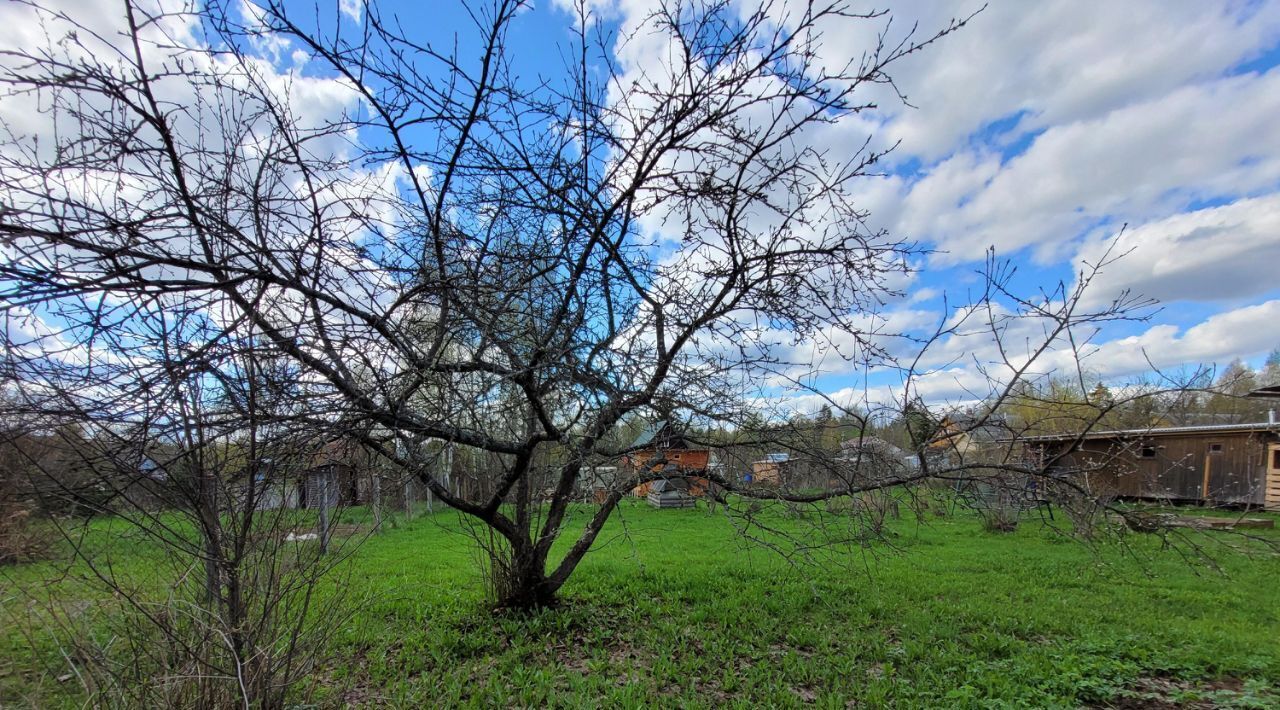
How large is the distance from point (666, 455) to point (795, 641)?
2.14m

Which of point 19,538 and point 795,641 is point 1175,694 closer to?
point 795,641

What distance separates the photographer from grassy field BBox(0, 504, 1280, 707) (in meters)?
3.62

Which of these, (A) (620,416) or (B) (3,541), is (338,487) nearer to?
(A) (620,416)

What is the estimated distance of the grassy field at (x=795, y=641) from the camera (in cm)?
362

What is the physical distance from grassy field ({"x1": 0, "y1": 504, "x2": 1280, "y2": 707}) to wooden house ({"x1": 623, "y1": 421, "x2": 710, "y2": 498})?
0.58 meters

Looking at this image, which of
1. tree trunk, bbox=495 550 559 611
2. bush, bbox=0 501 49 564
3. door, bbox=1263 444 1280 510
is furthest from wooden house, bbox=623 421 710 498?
door, bbox=1263 444 1280 510

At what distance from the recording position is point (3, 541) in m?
3.30

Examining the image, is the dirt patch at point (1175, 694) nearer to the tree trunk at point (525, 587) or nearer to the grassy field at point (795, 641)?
the grassy field at point (795, 641)

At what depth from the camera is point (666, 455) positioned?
3.94 m

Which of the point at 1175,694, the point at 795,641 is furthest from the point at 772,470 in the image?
the point at 1175,694

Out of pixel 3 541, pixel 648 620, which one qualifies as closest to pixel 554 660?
pixel 648 620

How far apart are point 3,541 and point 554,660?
3543 millimetres

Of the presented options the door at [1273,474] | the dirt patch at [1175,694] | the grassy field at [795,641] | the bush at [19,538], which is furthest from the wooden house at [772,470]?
the door at [1273,474]

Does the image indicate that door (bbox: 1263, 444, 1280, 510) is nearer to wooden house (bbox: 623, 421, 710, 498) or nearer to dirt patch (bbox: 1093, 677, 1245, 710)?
dirt patch (bbox: 1093, 677, 1245, 710)
